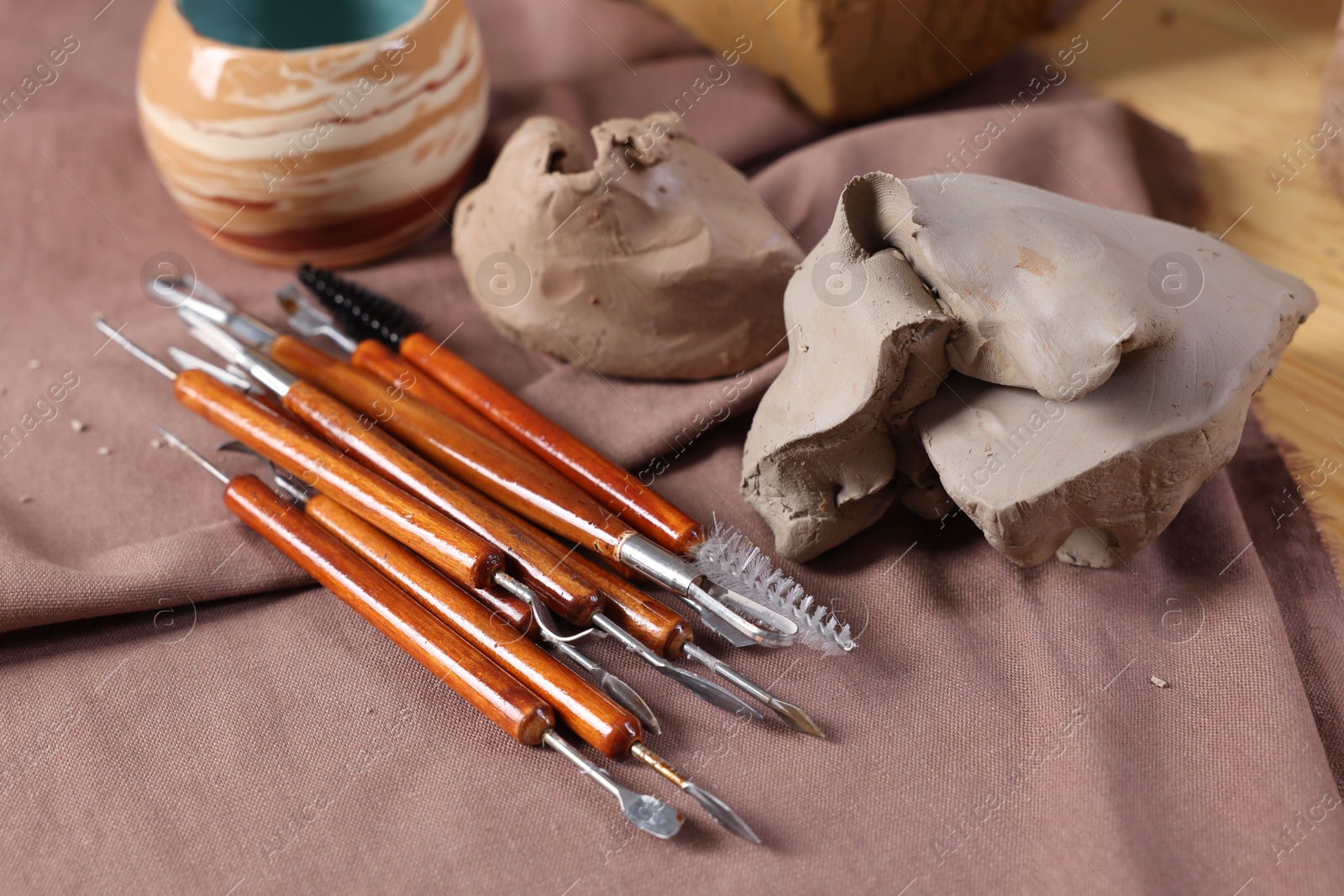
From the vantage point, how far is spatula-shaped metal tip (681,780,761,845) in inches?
26.7

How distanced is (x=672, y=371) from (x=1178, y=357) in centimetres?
46

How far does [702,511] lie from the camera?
93 centimetres

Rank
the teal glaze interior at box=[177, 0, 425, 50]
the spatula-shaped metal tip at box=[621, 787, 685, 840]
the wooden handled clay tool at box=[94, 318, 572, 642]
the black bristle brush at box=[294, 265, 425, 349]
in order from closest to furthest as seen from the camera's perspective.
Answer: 1. the spatula-shaped metal tip at box=[621, 787, 685, 840]
2. the wooden handled clay tool at box=[94, 318, 572, 642]
3. the black bristle brush at box=[294, 265, 425, 349]
4. the teal glaze interior at box=[177, 0, 425, 50]

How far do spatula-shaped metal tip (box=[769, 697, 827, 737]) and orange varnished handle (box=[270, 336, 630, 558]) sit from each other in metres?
0.16

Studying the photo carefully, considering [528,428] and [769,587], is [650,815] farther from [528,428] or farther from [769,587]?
[528,428]

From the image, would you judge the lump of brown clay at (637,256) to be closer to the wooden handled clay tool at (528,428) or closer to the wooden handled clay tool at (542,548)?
the wooden handled clay tool at (528,428)

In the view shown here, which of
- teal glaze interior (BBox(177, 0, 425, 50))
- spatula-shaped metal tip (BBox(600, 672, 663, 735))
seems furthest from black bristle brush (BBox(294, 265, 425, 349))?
spatula-shaped metal tip (BBox(600, 672, 663, 735))

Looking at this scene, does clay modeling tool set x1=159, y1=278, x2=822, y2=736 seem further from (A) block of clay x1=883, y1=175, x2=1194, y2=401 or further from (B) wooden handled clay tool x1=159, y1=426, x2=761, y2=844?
(A) block of clay x1=883, y1=175, x2=1194, y2=401

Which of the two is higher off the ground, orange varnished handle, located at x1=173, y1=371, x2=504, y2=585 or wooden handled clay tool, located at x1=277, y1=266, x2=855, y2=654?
orange varnished handle, located at x1=173, y1=371, x2=504, y2=585

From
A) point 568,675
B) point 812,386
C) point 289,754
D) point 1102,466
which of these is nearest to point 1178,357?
point 1102,466

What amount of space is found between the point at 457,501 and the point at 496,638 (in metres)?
0.13

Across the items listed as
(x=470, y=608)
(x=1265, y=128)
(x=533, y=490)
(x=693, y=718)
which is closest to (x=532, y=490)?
(x=533, y=490)

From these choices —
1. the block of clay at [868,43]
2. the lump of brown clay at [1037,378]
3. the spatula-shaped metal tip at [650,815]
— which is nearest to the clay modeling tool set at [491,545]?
the spatula-shaped metal tip at [650,815]

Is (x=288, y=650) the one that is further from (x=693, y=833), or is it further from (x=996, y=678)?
(x=996, y=678)
